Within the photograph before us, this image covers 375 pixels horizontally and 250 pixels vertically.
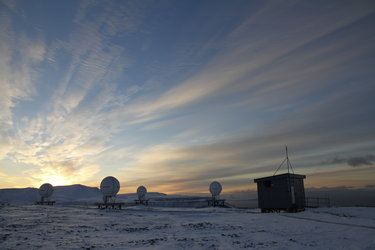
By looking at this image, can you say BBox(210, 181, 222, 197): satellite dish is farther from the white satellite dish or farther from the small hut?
the small hut

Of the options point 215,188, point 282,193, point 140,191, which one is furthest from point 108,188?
point 282,193

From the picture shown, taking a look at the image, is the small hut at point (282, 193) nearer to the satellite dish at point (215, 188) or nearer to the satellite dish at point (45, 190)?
the satellite dish at point (215, 188)

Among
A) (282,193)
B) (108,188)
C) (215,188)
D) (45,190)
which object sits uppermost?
(108,188)

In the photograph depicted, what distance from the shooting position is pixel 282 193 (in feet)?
103

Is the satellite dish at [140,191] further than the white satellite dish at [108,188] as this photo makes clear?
Yes

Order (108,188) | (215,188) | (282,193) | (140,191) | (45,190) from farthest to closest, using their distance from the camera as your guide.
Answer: (140,191)
(45,190)
(215,188)
(108,188)
(282,193)

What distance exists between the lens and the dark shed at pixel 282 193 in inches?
1199

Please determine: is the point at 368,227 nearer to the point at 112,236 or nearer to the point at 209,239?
the point at 209,239

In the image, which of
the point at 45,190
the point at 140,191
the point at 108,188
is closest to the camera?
the point at 108,188

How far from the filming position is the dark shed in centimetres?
Result: 3046

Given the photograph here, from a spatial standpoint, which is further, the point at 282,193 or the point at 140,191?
the point at 140,191

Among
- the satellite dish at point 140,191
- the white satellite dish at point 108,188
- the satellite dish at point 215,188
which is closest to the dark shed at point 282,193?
the satellite dish at point 215,188

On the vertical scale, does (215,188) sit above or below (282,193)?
above

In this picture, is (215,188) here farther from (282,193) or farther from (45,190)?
(45,190)
